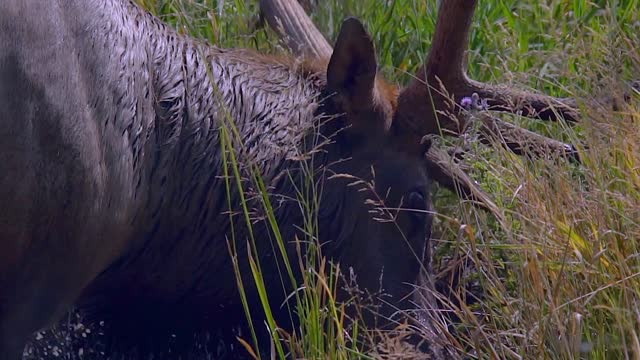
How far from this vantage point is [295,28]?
17.2 ft

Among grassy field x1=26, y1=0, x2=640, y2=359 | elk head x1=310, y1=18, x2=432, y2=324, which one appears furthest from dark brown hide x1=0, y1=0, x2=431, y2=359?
grassy field x1=26, y1=0, x2=640, y2=359

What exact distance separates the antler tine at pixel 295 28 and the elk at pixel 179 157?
266 millimetres

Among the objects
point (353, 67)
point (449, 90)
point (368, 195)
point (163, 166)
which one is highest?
point (353, 67)

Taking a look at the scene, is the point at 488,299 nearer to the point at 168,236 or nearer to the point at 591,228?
the point at 591,228

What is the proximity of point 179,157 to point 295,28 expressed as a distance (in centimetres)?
102

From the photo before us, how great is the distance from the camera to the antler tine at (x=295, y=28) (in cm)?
514

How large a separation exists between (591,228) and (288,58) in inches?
51.0

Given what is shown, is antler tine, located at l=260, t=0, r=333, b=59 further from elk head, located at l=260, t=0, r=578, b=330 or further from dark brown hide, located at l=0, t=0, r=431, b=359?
elk head, located at l=260, t=0, r=578, b=330

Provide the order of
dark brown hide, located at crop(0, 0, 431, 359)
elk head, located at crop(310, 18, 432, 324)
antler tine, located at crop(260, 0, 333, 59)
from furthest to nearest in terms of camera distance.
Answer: antler tine, located at crop(260, 0, 333, 59), elk head, located at crop(310, 18, 432, 324), dark brown hide, located at crop(0, 0, 431, 359)

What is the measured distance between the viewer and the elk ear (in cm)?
446

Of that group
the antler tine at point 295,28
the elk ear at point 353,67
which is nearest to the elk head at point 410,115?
the elk ear at point 353,67

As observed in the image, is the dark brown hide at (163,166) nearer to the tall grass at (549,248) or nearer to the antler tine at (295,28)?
the tall grass at (549,248)

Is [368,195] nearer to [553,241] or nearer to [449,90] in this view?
[449,90]

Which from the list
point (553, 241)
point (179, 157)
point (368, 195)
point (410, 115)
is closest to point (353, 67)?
point (410, 115)
